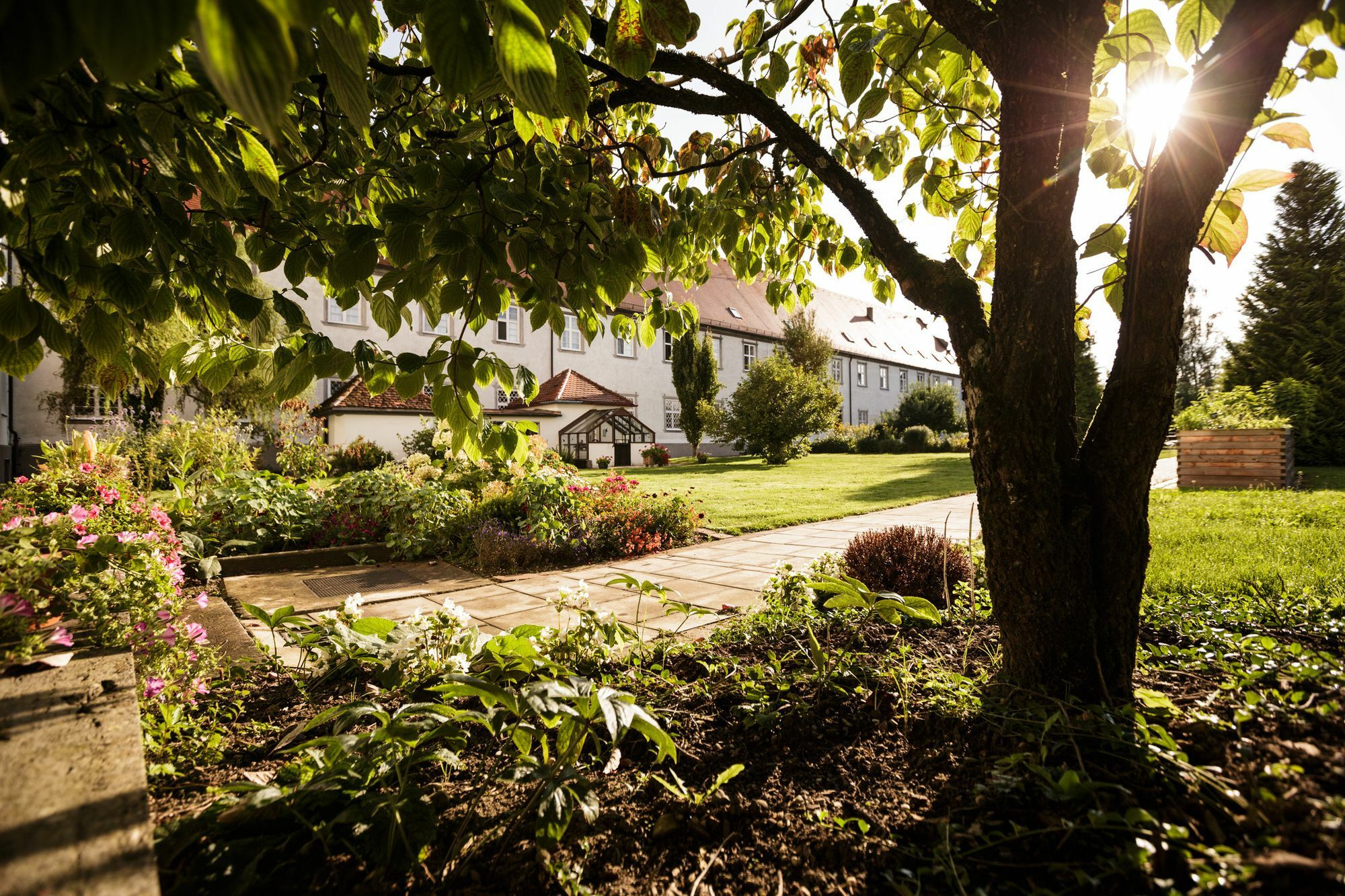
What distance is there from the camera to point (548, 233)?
76.9 inches

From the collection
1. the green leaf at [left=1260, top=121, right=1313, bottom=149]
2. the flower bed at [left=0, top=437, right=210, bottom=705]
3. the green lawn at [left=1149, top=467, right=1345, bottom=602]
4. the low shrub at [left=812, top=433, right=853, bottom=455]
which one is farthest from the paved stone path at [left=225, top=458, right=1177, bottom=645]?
the low shrub at [left=812, top=433, right=853, bottom=455]

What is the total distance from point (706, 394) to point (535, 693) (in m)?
24.3

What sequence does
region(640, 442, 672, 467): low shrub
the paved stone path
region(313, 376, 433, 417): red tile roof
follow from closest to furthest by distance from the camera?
the paved stone path → region(313, 376, 433, 417): red tile roof → region(640, 442, 672, 467): low shrub

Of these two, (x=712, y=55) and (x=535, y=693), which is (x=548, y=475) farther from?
(x=535, y=693)

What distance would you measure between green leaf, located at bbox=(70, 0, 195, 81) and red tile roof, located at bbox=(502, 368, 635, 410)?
21711mm

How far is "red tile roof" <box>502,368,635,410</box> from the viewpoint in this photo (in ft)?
73.4

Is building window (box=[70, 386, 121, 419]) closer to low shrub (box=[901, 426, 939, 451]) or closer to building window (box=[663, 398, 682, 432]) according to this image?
building window (box=[663, 398, 682, 432])

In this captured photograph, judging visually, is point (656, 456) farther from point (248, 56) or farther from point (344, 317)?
point (248, 56)

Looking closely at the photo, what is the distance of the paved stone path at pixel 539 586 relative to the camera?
12.3 feet

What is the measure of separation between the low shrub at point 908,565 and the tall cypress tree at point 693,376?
2103cm

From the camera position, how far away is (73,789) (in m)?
1.10

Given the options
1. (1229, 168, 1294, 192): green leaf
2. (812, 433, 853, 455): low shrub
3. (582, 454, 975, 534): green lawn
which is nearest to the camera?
(1229, 168, 1294, 192): green leaf

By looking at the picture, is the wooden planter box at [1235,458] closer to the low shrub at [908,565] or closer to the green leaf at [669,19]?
the low shrub at [908,565]

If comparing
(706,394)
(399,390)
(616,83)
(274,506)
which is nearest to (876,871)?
(399,390)
